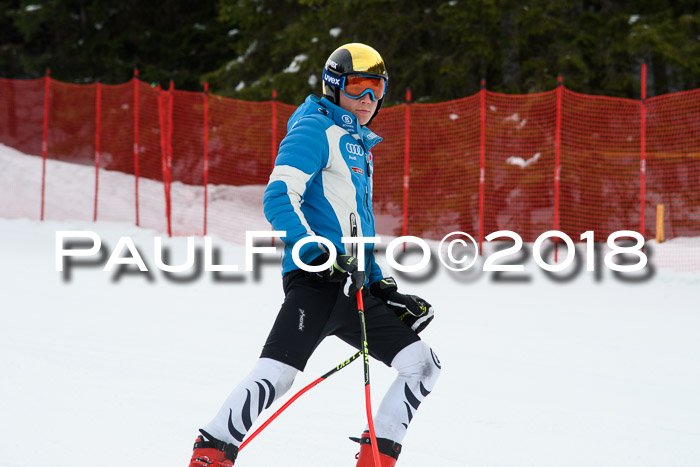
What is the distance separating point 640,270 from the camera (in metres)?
11.3

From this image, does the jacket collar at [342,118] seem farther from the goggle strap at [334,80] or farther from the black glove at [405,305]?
the black glove at [405,305]

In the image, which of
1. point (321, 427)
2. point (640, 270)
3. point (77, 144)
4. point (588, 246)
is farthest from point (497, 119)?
point (77, 144)

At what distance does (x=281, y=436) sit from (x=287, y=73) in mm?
15191

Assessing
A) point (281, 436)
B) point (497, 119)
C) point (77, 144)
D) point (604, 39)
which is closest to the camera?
point (281, 436)

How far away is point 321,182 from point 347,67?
1.68ft

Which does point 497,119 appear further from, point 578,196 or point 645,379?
point 645,379

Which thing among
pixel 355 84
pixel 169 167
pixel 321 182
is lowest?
pixel 321 182

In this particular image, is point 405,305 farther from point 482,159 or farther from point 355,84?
point 482,159

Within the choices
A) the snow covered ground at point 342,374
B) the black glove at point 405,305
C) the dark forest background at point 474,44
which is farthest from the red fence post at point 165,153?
the black glove at point 405,305

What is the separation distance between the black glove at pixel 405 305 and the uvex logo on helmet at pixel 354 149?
1.91 ft

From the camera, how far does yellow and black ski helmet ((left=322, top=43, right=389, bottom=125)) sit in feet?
10.5

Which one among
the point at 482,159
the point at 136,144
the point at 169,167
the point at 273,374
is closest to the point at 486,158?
the point at 482,159

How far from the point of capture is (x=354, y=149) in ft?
10.4

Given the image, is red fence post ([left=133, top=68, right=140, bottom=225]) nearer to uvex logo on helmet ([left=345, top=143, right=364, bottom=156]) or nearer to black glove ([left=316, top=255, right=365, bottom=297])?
uvex logo on helmet ([left=345, top=143, right=364, bottom=156])
